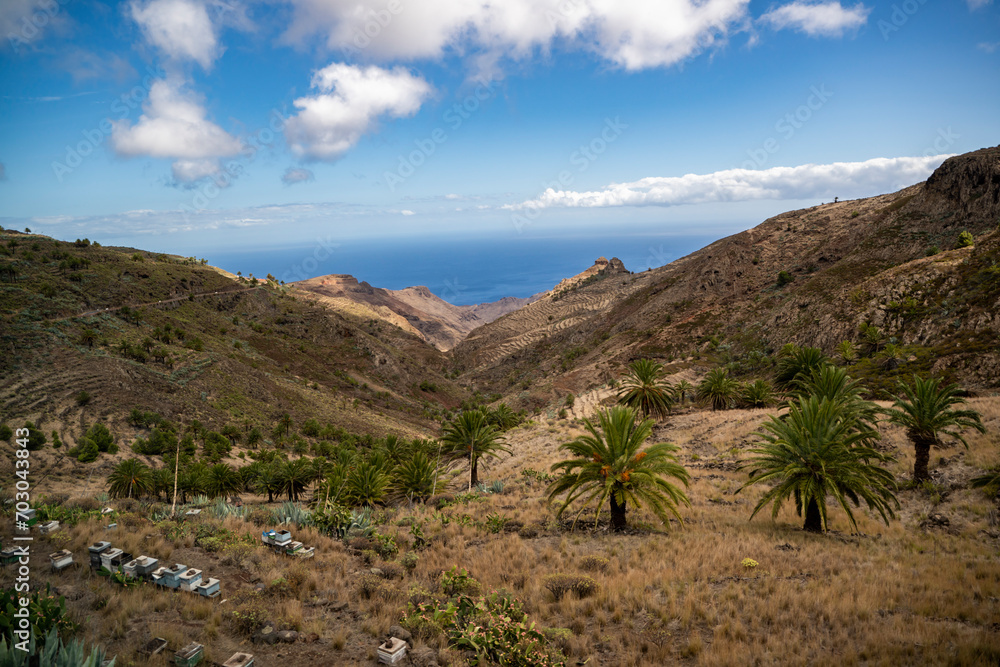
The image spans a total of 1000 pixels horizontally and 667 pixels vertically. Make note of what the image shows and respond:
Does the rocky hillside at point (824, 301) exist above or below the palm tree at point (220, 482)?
above

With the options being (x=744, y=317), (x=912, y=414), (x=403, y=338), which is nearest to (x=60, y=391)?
(x=912, y=414)

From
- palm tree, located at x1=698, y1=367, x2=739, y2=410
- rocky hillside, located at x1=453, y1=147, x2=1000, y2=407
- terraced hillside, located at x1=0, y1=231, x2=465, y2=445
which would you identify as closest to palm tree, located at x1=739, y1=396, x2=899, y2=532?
palm tree, located at x1=698, y1=367, x2=739, y2=410

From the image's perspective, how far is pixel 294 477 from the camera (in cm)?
2302

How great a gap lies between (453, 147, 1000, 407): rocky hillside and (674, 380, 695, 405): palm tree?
9.08 meters

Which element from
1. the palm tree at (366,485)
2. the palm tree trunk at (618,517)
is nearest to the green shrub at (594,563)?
the palm tree trunk at (618,517)

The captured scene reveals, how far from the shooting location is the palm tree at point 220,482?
22.3 m

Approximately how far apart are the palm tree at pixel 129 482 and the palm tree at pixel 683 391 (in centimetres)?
3364

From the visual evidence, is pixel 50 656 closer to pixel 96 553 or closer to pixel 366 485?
pixel 96 553

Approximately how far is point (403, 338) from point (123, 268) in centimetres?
5434

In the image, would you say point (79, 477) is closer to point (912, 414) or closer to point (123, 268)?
point (912, 414)

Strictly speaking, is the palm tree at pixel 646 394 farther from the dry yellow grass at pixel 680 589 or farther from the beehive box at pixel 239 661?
the beehive box at pixel 239 661

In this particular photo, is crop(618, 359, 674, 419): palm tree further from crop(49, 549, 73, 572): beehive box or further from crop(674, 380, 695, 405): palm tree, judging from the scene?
crop(49, 549, 73, 572): beehive box

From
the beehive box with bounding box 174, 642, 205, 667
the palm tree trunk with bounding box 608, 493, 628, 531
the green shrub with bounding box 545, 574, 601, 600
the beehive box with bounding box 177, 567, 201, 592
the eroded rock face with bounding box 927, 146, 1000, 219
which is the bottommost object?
the palm tree trunk with bounding box 608, 493, 628, 531

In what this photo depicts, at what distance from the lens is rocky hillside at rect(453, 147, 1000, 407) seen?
29281 millimetres
